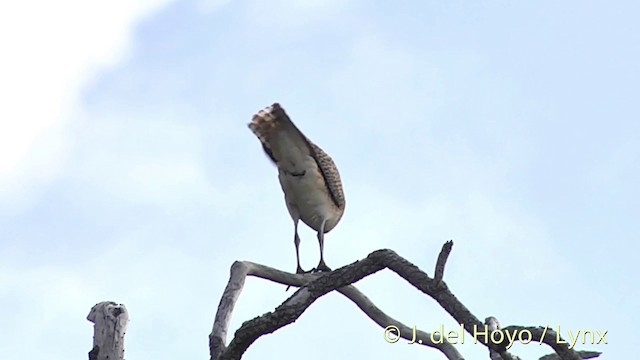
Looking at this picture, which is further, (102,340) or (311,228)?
(311,228)

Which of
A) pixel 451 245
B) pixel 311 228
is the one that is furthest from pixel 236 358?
pixel 311 228

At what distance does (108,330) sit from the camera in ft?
19.1

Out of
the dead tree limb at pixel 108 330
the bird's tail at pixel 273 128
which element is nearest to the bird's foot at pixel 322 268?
the bird's tail at pixel 273 128

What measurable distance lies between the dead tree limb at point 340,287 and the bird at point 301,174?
1816 millimetres

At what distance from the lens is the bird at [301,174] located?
7591mm

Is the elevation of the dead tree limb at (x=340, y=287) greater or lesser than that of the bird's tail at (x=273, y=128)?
lesser

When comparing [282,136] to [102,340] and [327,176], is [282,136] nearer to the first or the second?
[327,176]

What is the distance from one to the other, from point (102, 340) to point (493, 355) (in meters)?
1.90

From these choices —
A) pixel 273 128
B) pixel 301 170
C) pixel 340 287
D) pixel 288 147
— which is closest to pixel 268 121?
pixel 273 128

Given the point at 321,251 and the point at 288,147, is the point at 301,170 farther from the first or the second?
the point at 321,251

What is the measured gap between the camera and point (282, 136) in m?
7.71

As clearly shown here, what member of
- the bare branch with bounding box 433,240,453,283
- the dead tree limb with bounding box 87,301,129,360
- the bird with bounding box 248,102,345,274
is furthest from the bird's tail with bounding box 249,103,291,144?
the bare branch with bounding box 433,240,453,283

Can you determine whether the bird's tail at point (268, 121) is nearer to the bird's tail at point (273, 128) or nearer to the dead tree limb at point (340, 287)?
the bird's tail at point (273, 128)

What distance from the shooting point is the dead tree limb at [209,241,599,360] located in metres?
4.76
